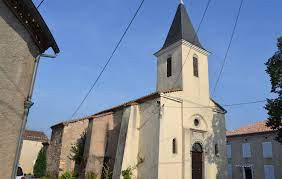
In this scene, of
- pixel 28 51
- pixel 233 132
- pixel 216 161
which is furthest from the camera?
pixel 233 132

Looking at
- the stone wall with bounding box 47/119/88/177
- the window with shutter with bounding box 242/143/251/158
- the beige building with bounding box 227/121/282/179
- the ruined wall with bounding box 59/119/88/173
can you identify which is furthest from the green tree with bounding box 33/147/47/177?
the window with shutter with bounding box 242/143/251/158

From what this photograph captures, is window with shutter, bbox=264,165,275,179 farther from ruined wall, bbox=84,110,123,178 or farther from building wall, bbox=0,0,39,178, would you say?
building wall, bbox=0,0,39,178

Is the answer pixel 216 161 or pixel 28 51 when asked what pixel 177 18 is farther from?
pixel 28 51

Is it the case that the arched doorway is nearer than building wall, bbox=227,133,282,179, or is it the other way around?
the arched doorway

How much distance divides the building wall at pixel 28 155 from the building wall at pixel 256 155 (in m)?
26.2

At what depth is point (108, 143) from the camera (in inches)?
801

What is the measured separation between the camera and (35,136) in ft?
131

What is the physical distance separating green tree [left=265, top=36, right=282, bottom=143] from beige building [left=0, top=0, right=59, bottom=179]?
48.3ft

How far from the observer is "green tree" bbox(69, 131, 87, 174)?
2020cm

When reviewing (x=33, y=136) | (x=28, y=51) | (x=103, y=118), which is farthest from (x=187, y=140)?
(x=33, y=136)

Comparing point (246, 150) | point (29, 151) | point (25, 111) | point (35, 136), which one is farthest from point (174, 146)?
point (35, 136)

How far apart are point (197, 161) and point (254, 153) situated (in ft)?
44.8

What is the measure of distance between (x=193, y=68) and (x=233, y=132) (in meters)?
15.2

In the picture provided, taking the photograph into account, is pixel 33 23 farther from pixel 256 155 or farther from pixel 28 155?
pixel 28 155
